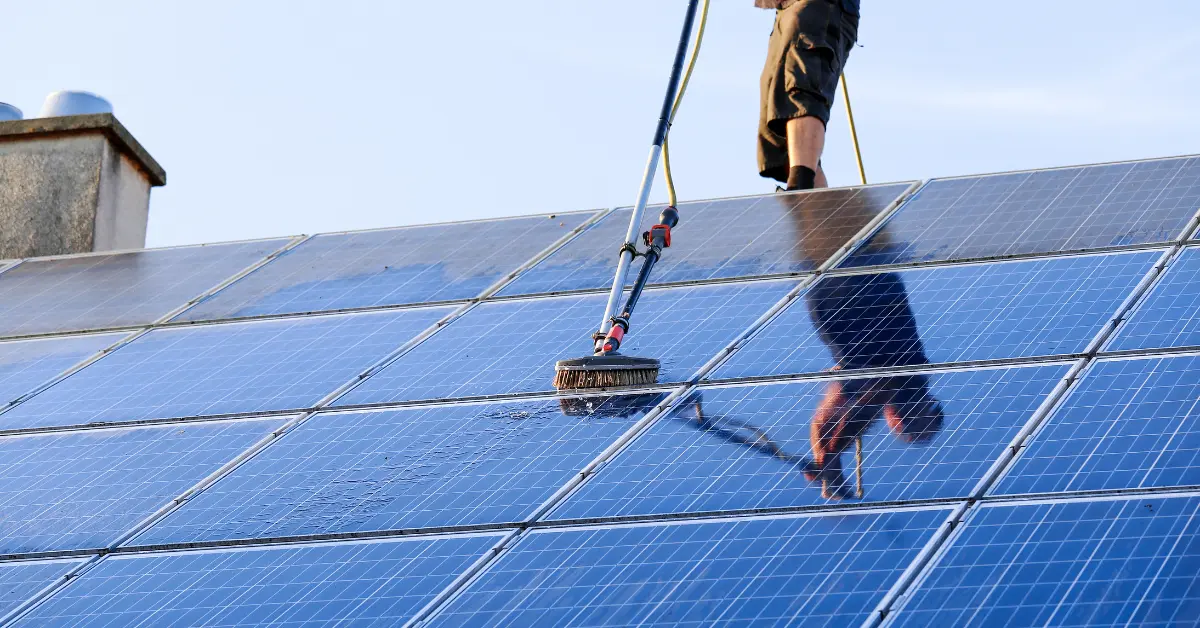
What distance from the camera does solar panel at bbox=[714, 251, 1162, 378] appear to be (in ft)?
27.5

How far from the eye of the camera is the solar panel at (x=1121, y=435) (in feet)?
21.7

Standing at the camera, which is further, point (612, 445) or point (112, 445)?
point (112, 445)

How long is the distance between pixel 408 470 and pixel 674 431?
1.22 meters

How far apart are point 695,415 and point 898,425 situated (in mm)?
1009

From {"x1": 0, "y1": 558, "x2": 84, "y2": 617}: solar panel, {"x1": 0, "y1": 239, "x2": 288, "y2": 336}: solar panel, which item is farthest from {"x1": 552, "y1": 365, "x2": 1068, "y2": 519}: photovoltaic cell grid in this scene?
{"x1": 0, "y1": 239, "x2": 288, "y2": 336}: solar panel

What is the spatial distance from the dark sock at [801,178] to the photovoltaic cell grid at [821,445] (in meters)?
5.34

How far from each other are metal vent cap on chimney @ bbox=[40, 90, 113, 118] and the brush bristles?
28.2 ft

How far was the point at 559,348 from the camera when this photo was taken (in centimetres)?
941

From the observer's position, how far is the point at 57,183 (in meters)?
15.4

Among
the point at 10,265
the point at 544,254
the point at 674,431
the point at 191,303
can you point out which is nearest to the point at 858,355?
the point at 674,431

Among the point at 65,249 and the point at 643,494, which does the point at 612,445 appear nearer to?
the point at 643,494

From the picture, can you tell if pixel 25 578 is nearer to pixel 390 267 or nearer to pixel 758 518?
pixel 758 518

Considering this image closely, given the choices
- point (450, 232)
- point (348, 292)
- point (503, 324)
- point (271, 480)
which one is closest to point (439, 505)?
point (271, 480)

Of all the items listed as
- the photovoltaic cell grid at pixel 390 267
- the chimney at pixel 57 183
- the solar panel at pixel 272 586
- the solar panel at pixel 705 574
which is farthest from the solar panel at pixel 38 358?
the solar panel at pixel 705 574
